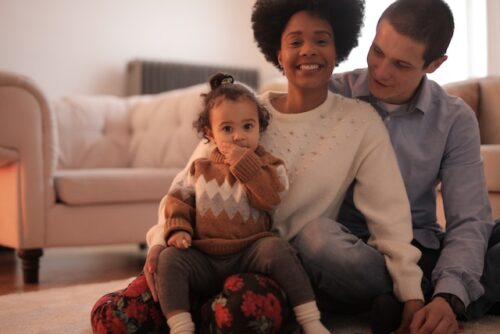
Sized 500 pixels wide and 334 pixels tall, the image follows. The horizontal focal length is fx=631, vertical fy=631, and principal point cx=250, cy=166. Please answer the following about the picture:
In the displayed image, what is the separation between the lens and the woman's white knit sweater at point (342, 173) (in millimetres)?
1310

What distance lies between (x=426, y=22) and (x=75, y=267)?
1811mm

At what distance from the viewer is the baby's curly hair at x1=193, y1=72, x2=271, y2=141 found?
51.9 inches

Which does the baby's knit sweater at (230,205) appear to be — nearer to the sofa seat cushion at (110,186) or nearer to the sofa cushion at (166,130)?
the sofa seat cushion at (110,186)

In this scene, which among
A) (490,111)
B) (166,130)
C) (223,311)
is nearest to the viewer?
(223,311)

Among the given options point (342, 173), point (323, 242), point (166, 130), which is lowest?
point (166, 130)

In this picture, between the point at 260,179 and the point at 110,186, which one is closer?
the point at 260,179

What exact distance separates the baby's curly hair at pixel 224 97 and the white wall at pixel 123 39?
2.44m

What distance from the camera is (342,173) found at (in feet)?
4.47

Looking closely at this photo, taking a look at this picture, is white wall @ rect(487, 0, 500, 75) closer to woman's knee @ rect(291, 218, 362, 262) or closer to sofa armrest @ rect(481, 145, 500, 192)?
sofa armrest @ rect(481, 145, 500, 192)

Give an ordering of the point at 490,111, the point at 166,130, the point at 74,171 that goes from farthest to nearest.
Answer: the point at 166,130 < the point at 74,171 < the point at 490,111

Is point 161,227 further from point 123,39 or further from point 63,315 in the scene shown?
point 123,39

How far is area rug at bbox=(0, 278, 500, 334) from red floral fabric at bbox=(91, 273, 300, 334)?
0.58ft

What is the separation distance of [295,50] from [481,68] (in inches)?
95.5

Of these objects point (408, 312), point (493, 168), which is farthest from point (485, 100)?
point (408, 312)
